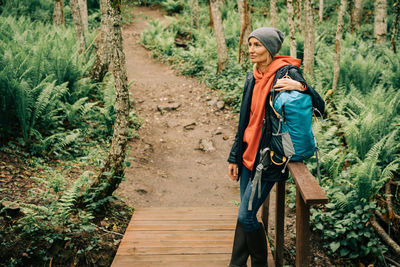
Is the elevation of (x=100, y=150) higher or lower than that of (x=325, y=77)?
lower

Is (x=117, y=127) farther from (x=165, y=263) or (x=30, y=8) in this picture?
(x=30, y=8)

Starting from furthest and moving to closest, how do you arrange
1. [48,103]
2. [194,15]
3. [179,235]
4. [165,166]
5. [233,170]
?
[194,15]
[165,166]
[48,103]
[179,235]
[233,170]

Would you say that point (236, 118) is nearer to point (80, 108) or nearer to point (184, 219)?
point (80, 108)

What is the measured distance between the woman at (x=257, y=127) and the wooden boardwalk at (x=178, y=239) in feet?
1.52

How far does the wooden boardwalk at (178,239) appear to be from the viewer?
3.27 m

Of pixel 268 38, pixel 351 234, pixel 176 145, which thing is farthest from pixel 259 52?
pixel 176 145

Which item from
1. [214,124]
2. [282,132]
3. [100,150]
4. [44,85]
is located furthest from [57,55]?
[282,132]

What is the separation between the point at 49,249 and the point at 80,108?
4189mm

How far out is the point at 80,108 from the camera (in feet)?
23.6

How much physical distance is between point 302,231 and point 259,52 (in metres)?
1.50

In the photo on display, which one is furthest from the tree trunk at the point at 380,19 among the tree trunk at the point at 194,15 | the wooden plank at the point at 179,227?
the wooden plank at the point at 179,227

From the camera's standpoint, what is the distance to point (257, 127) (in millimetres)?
2715

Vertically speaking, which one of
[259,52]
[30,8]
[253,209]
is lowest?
[253,209]

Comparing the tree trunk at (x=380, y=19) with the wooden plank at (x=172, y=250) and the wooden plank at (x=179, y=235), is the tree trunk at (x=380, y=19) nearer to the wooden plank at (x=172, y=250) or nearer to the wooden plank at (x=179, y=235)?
the wooden plank at (x=179, y=235)
